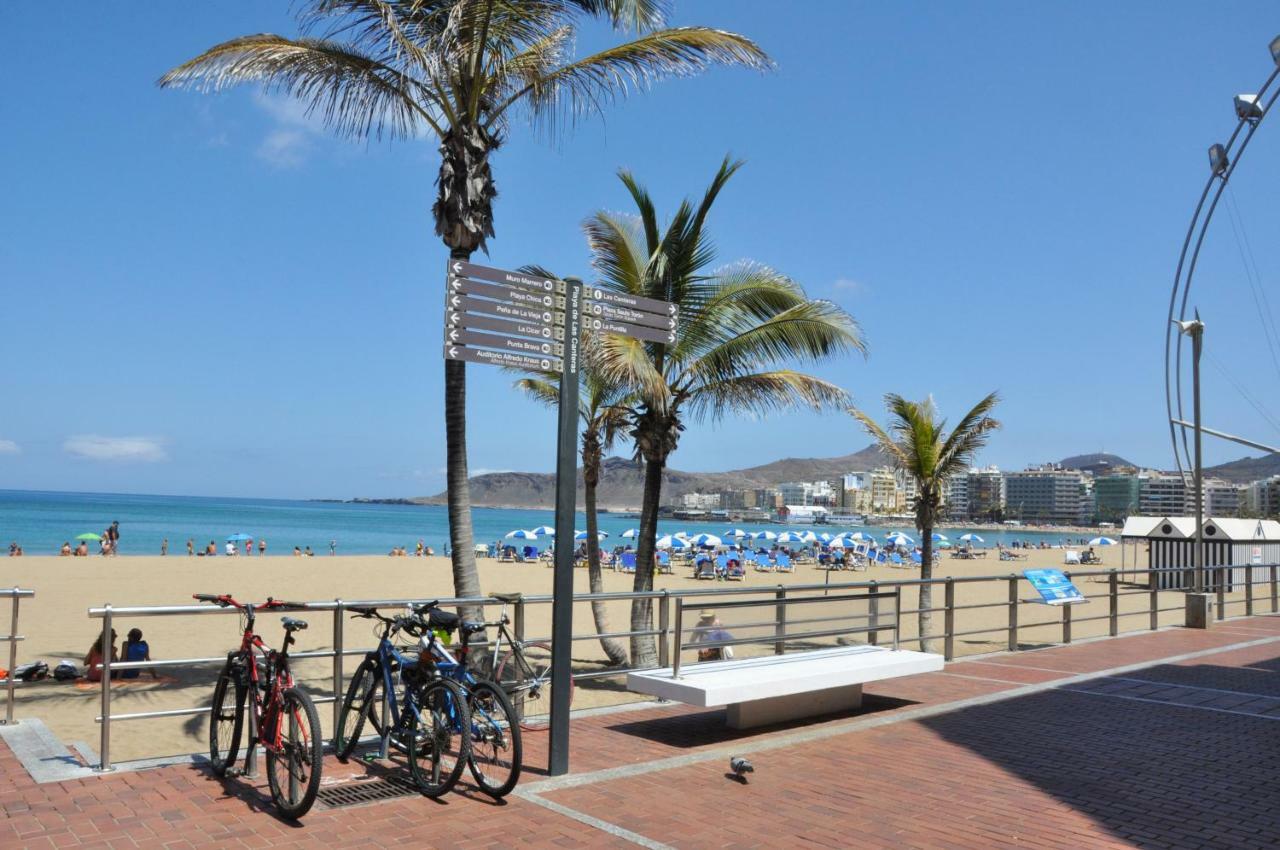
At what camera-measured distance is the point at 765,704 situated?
25.4ft

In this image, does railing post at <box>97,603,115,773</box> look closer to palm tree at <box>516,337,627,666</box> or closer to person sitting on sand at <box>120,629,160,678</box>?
person sitting on sand at <box>120,629,160,678</box>

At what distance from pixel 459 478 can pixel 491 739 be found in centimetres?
483

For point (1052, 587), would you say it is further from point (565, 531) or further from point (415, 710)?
point (415, 710)

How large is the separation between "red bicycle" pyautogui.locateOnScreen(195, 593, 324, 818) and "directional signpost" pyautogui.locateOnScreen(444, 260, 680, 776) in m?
1.50

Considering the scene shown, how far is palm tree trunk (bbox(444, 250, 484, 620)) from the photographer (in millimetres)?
10047

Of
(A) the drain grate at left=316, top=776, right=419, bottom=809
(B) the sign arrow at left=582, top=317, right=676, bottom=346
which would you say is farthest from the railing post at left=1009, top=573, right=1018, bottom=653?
(A) the drain grate at left=316, top=776, right=419, bottom=809

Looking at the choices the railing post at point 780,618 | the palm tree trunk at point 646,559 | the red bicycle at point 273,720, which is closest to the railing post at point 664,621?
the railing post at point 780,618

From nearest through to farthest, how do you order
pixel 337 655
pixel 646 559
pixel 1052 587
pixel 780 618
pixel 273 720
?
pixel 273 720, pixel 337 655, pixel 780 618, pixel 1052 587, pixel 646 559

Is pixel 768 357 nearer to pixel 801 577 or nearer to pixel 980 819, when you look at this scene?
pixel 980 819

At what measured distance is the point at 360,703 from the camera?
622 centimetres

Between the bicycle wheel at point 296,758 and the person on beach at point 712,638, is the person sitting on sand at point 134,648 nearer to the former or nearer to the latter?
the person on beach at point 712,638

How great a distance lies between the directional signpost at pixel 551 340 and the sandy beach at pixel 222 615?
216 centimetres

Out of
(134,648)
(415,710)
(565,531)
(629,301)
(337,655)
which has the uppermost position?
(629,301)

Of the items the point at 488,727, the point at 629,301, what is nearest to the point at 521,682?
the point at 488,727
